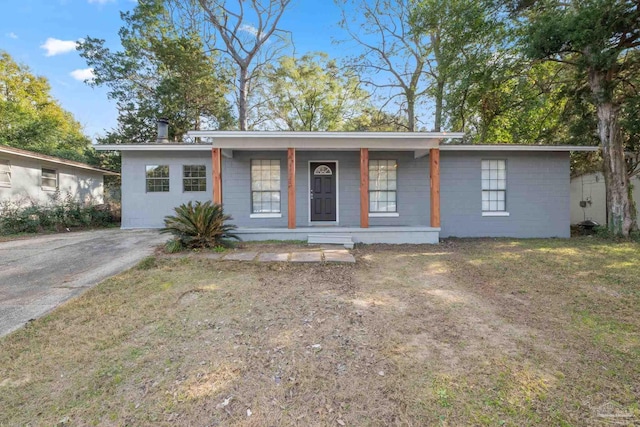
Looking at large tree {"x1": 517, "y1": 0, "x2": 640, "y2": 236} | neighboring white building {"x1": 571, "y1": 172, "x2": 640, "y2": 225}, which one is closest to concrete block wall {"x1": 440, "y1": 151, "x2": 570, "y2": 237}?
large tree {"x1": 517, "y1": 0, "x2": 640, "y2": 236}

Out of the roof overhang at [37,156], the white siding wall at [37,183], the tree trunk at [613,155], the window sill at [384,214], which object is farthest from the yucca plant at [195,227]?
the tree trunk at [613,155]

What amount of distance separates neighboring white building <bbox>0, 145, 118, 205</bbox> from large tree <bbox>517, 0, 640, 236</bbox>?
56.1 ft

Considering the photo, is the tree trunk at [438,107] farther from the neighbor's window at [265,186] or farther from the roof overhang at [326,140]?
→ the neighbor's window at [265,186]

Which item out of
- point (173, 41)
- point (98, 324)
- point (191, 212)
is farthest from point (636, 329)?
point (173, 41)

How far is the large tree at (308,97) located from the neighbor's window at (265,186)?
1296 cm

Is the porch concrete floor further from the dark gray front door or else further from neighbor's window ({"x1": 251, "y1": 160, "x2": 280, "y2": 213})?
neighbor's window ({"x1": 251, "y1": 160, "x2": 280, "y2": 213})

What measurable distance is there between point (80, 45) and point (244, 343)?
69.2 ft

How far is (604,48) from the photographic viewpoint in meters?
7.38

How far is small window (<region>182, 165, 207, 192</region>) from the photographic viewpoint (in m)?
10.2

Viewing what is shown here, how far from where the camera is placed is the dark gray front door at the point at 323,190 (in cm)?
930

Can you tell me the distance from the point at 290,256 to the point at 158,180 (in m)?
6.77

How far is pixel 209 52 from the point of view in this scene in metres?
18.0

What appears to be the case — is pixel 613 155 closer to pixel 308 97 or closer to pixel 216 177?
pixel 216 177

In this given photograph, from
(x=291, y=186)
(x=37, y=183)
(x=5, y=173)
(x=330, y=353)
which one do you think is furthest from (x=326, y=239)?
(x=37, y=183)
